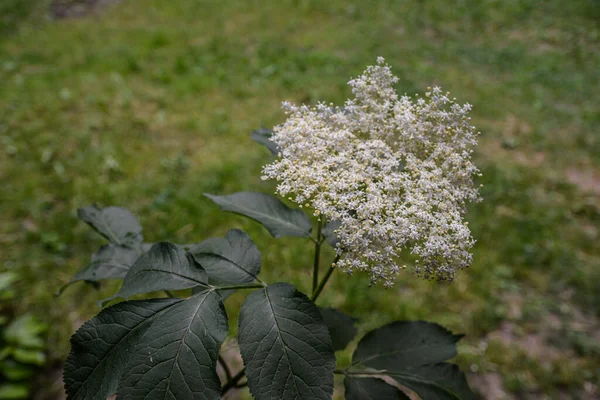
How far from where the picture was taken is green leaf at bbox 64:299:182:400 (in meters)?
0.83

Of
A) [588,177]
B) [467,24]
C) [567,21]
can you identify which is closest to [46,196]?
[588,177]

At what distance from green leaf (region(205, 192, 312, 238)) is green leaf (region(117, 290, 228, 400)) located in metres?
0.33

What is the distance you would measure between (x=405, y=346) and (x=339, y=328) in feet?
0.64

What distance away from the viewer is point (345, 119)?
1.06 meters

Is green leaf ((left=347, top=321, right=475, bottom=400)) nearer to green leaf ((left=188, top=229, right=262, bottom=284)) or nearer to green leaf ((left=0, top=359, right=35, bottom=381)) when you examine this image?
green leaf ((left=188, top=229, right=262, bottom=284))

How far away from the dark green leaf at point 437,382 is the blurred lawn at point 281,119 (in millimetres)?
1587

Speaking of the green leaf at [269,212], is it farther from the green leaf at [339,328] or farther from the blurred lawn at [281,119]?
the blurred lawn at [281,119]

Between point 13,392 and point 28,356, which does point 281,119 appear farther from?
point 13,392

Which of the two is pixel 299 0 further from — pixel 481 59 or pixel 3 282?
pixel 3 282

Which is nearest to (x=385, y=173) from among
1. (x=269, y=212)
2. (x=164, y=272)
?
(x=269, y=212)

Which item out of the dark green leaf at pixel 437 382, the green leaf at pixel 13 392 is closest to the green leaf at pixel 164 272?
the dark green leaf at pixel 437 382

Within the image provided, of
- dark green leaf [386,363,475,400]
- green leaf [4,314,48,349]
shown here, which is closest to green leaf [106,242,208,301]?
dark green leaf [386,363,475,400]

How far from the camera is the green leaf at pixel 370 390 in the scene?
1.04 meters

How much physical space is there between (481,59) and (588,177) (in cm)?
257
